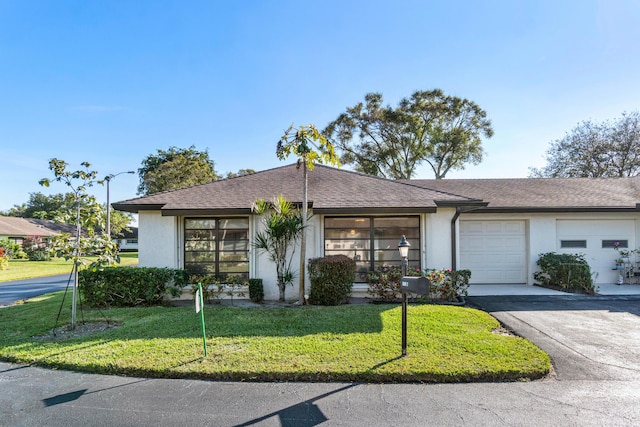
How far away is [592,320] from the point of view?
6.66 meters

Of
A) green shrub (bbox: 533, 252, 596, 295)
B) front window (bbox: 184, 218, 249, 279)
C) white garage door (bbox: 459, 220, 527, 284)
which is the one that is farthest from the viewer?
white garage door (bbox: 459, 220, 527, 284)

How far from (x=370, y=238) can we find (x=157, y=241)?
5.92m

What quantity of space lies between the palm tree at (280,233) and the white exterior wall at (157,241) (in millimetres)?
2257

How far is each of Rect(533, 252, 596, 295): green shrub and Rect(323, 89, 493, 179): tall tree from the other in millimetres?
19930

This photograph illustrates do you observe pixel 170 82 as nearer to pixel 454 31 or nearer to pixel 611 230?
pixel 454 31

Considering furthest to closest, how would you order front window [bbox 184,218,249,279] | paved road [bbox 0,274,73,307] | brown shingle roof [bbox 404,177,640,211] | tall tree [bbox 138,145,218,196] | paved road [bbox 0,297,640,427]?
tall tree [bbox 138,145,218,196] < brown shingle roof [bbox 404,177,640,211] < paved road [bbox 0,274,73,307] < front window [bbox 184,218,249,279] < paved road [bbox 0,297,640,427]

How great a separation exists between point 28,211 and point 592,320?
287 feet

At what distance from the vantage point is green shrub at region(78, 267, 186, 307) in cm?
809

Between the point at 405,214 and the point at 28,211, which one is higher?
the point at 28,211

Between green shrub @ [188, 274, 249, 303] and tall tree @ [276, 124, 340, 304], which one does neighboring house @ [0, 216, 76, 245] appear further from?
tall tree @ [276, 124, 340, 304]

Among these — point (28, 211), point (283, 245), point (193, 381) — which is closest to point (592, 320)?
point (283, 245)

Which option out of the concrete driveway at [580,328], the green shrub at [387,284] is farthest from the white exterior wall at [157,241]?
the concrete driveway at [580,328]

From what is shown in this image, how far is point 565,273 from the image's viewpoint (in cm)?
980

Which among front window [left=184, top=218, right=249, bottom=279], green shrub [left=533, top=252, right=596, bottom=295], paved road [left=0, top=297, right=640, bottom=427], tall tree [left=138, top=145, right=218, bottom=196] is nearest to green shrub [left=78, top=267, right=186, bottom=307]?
front window [left=184, top=218, right=249, bottom=279]
